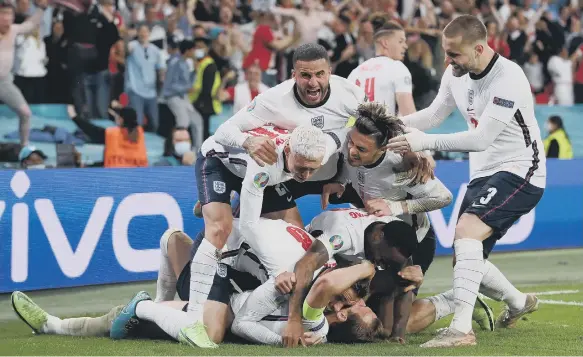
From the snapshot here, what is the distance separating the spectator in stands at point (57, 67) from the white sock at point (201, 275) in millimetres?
7042

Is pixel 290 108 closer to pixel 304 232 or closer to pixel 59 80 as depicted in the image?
pixel 304 232

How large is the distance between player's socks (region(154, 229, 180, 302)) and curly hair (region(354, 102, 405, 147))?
1798mm

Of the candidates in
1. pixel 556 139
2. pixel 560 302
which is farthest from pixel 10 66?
pixel 556 139

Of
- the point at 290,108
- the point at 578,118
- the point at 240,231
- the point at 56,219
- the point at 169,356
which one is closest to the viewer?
the point at 169,356

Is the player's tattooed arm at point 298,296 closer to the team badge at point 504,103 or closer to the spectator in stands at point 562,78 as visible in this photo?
the team badge at point 504,103

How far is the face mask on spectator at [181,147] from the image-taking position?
46.8ft

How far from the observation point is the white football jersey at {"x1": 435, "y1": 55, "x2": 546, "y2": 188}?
714 centimetres

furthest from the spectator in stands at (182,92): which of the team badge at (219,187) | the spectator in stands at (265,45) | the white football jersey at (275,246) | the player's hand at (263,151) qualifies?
the white football jersey at (275,246)

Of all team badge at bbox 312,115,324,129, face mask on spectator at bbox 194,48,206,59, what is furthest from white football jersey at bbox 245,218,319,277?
face mask on spectator at bbox 194,48,206,59

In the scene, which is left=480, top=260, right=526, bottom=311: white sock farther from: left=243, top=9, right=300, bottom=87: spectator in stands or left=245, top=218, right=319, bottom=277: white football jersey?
left=243, top=9, right=300, bottom=87: spectator in stands

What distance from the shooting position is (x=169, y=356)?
21.2ft

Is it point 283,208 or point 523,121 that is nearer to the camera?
point 523,121

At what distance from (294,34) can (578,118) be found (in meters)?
5.54

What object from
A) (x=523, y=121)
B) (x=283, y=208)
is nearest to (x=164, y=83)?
(x=283, y=208)
